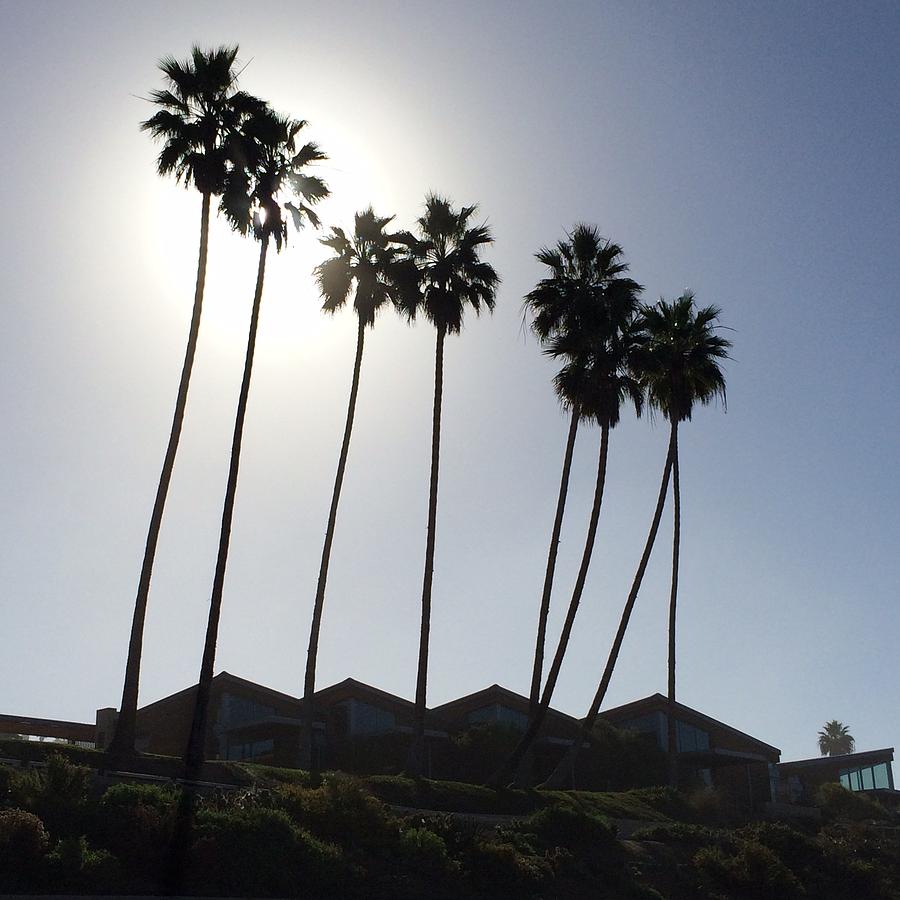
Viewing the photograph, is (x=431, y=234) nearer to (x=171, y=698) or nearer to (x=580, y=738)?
(x=580, y=738)

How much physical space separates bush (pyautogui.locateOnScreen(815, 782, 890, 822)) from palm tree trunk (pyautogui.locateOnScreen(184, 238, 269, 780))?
29.6 metres

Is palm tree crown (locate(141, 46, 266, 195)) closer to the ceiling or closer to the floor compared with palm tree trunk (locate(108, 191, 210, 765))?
closer to the ceiling

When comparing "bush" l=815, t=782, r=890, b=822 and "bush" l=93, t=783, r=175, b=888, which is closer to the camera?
"bush" l=93, t=783, r=175, b=888

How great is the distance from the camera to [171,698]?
53.7 m

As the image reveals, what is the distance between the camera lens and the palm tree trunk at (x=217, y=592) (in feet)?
105

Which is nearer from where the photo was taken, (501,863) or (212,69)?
(501,863)

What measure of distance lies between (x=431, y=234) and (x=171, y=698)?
25.1m

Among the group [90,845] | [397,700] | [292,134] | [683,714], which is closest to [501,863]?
[90,845]

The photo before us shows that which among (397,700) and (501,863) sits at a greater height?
(397,700)

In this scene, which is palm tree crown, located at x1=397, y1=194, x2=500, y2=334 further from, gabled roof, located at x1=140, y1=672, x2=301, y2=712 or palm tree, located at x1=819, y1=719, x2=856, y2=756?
palm tree, located at x1=819, y1=719, x2=856, y2=756

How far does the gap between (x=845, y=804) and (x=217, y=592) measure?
112 feet

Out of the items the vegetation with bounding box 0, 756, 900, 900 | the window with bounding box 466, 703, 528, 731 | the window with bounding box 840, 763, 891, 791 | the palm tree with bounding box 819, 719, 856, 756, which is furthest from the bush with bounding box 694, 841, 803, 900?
the palm tree with bounding box 819, 719, 856, 756

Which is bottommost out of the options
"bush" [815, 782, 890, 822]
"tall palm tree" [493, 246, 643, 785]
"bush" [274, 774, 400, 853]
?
"bush" [274, 774, 400, 853]

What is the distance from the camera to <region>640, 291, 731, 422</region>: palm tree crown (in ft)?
163
